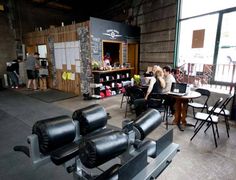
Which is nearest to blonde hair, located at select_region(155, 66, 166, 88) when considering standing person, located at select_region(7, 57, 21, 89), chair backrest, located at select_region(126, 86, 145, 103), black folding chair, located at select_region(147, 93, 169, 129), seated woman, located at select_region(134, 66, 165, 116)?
seated woman, located at select_region(134, 66, 165, 116)

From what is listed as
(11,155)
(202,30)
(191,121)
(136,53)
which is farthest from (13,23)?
(191,121)

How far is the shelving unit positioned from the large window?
2186 millimetres

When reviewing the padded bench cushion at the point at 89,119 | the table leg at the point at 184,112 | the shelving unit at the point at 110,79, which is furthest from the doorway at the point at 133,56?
the padded bench cushion at the point at 89,119

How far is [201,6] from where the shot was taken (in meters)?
5.38

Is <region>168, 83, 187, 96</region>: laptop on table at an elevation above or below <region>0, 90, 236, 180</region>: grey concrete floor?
above

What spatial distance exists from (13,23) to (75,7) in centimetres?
357

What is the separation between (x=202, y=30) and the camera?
17.7ft

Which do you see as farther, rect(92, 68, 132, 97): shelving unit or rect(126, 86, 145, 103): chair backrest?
rect(92, 68, 132, 97): shelving unit

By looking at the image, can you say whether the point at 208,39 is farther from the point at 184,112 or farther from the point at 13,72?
the point at 13,72

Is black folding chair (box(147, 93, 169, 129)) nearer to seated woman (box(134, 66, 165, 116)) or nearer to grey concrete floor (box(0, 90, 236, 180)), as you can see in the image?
seated woman (box(134, 66, 165, 116))

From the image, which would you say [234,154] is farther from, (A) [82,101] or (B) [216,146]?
(A) [82,101]

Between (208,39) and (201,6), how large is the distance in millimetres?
1140

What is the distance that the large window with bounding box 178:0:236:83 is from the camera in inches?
187

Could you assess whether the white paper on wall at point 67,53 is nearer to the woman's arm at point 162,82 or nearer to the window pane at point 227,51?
the woman's arm at point 162,82
